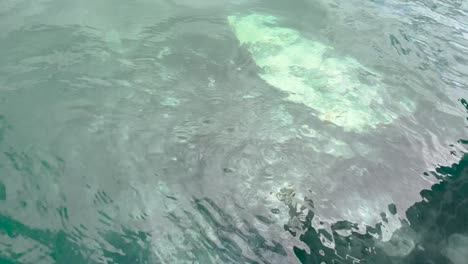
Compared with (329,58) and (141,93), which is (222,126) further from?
(329,58)

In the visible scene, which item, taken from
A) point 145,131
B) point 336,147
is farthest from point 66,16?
point 336,147

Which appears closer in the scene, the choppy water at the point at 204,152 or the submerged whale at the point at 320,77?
the choppy water at the point at 204,152

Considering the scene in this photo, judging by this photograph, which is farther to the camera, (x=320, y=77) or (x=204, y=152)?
(x=320, y=77)

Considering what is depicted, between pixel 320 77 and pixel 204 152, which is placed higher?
pixel 320 77

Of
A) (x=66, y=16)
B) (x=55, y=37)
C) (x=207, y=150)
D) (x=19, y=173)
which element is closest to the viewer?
(x=19, y=173)
